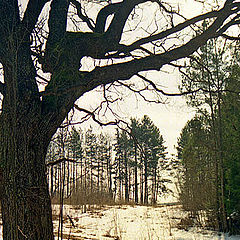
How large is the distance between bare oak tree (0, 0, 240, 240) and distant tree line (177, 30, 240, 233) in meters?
4.89

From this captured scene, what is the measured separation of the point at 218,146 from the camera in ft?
31.7

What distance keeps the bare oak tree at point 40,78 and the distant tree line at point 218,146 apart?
489 centimetres

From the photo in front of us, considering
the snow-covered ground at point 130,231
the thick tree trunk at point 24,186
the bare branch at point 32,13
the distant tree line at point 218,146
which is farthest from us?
the distant tree line at point 218,146

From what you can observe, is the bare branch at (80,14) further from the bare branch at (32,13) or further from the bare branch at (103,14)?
the bare branch at (32,13)

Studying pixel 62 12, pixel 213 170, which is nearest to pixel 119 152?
pixel 213 170

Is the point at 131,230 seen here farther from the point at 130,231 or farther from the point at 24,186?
the point at 24,186

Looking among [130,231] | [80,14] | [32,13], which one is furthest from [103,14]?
[130,231]

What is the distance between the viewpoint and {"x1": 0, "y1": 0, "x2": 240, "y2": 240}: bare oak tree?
292cm

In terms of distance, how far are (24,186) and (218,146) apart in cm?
794

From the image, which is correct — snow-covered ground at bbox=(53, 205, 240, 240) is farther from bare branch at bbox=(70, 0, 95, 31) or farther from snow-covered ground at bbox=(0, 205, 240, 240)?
bare branch at bbox=(70, 0, 95, 31)

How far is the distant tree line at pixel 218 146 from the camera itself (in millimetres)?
9031

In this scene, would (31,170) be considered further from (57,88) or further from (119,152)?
(119,152)

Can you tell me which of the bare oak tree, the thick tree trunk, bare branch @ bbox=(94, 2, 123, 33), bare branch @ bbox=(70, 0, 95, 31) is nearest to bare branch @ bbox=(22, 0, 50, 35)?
the bare oak tree

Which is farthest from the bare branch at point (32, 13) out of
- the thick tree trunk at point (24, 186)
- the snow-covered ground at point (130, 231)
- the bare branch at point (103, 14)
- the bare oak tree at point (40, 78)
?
the snow-covered ground at point (130, 231)
